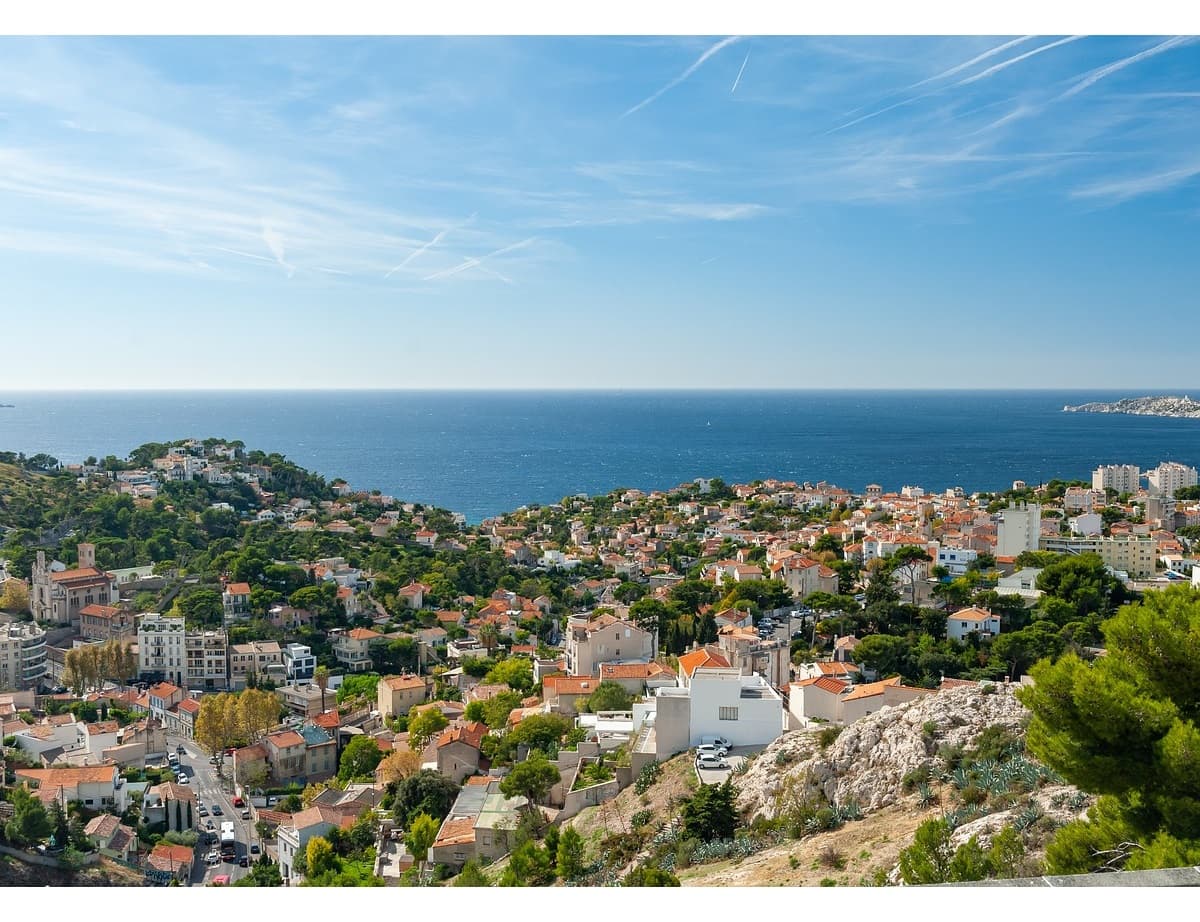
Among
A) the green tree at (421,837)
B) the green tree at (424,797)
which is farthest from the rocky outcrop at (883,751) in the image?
the green tree at (424,797)

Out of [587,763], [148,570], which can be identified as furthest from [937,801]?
[148,570]

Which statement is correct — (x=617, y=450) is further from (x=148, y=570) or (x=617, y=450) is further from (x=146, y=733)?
(x=146, y=733)

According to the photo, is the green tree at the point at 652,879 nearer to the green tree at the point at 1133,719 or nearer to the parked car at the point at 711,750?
the green tree at the point at 1133,719

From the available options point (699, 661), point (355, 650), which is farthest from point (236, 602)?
point (699, 661)

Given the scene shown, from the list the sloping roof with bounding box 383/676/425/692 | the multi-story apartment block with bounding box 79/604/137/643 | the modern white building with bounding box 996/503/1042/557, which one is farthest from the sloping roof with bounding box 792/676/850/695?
the multi-story apartment block with bounding box 79/604/137/643

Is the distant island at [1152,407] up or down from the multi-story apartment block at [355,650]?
up
